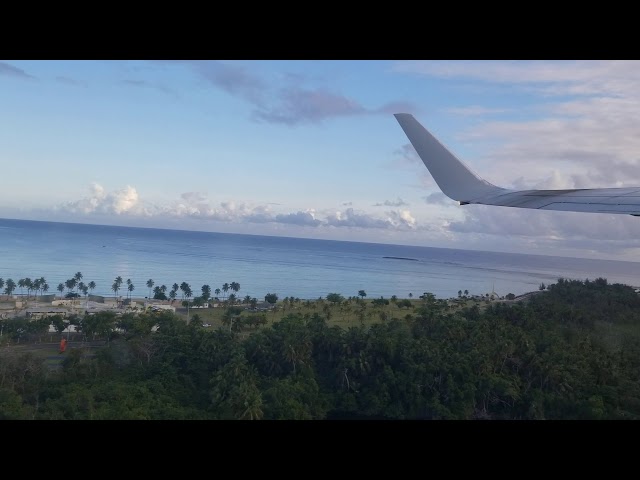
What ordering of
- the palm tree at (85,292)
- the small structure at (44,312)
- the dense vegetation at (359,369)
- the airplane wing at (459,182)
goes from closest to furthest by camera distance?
the airplane wing at (459,182) < the dense vegetation at (359,369) < the small structure at (44,312) < the palm tree at (85,292)

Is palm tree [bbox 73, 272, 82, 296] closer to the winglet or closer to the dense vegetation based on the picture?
the dense vegetation

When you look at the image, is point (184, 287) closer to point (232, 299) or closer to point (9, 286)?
point (232, 299)

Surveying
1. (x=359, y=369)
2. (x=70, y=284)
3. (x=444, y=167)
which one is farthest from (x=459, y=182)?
(x=70, y=284)

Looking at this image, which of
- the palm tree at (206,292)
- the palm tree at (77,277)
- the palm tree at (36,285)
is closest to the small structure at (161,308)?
A: the palm tree at (206,292)

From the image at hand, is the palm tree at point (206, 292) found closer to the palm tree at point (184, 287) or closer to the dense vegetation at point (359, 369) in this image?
the palm tree at point (184, 287)

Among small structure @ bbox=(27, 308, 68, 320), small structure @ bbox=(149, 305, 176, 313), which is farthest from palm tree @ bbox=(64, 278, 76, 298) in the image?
small structure @ bbox=(149, 305, 176, 313)
